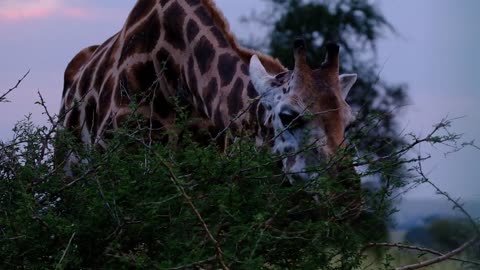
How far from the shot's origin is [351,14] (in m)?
14.4

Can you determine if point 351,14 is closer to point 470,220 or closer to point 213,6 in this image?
point 213,6

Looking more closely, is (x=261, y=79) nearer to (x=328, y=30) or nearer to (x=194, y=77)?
(x=194, y=77)

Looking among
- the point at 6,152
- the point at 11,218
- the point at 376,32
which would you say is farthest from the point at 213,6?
the point at 376,32

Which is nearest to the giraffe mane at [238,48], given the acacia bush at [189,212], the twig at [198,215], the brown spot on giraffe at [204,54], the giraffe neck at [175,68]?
the giraffe neck at [175,68]

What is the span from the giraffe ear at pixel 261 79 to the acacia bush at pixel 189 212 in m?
1.10

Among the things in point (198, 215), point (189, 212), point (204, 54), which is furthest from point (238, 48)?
point (198, 215)

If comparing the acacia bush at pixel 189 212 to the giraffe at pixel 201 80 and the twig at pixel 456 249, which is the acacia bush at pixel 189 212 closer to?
the twig at pixel 456 249

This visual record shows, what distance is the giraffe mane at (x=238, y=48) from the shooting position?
478 cm

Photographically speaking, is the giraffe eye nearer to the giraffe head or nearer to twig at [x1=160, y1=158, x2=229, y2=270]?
the giraffe head

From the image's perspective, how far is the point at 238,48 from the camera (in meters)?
5.04

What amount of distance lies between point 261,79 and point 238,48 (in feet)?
2.07

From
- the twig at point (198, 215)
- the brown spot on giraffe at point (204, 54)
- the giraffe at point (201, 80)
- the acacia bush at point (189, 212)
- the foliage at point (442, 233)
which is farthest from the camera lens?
the brown spot on giraffe at point (204, 54)

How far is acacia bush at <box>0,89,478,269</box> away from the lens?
2.88 meters

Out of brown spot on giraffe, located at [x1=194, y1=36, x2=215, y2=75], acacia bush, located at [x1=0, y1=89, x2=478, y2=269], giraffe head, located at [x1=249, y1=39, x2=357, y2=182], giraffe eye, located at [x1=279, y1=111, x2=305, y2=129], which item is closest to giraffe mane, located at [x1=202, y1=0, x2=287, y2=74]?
brown spot on giraffe, located at [x1=194, y1=36, x2=215, y2=75]
